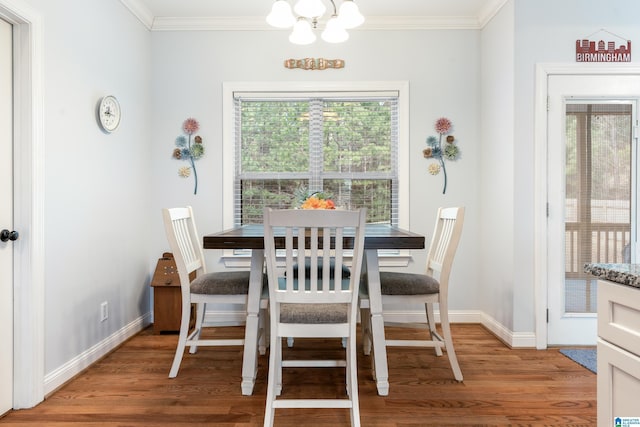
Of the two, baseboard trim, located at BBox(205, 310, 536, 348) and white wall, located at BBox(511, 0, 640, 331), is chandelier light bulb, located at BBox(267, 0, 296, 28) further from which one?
baseboard trim, located at BBox(205, 310, 536, 348)

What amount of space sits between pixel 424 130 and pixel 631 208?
162 centimetres

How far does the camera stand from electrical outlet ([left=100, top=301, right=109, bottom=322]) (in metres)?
2.82

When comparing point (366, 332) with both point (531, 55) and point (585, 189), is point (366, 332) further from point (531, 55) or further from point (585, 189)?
point (531, 55)

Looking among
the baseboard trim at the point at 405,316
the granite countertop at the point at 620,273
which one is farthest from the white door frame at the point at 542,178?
the granite countertop at the point at 620,273

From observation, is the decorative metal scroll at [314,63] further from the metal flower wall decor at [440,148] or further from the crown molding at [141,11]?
the crown molding at [141,11]

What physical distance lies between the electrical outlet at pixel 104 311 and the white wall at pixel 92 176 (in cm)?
4

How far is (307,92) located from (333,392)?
8.06 feet

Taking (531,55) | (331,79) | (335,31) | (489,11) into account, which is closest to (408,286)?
(335,31)

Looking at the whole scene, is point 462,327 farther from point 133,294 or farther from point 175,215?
point 133,294

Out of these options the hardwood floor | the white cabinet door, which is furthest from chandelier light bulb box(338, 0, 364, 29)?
the hardwood floor

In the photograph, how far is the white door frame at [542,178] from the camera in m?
2.95

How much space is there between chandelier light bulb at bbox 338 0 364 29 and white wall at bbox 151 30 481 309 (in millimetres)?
1253

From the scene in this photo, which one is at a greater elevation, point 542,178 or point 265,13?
point 265,13

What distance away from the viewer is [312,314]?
1.94m
